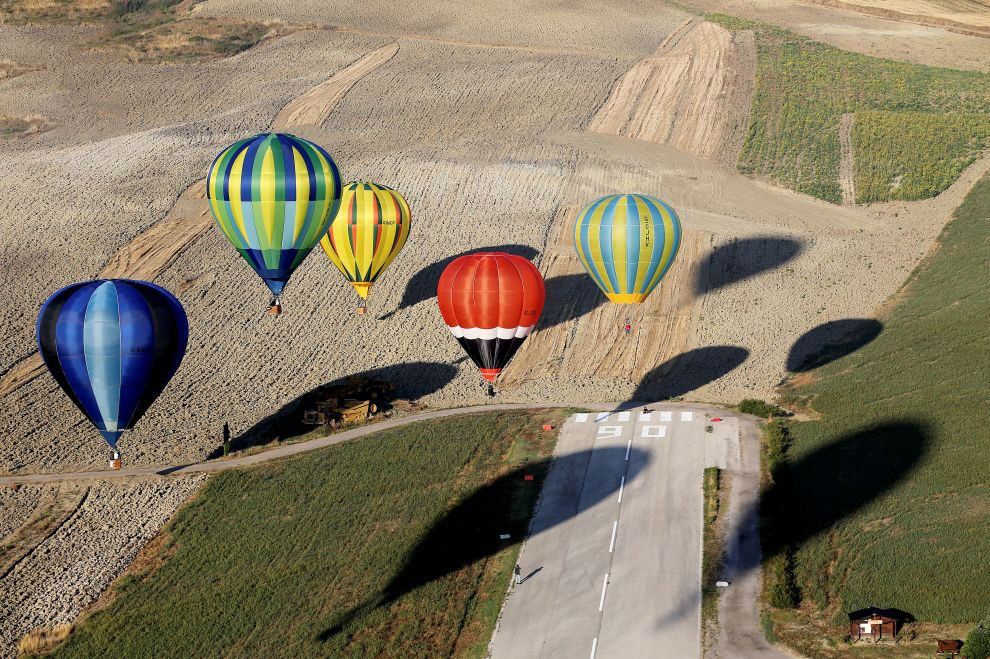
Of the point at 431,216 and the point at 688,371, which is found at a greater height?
the point at 431,216

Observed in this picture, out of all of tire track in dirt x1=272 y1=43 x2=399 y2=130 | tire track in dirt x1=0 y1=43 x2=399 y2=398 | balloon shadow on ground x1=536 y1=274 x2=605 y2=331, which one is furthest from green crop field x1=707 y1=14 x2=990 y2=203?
tire track in dirt x1=0 y1=43 x2=399 y2=398

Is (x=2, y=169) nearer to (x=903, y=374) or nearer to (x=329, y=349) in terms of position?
(x=329, y=349)

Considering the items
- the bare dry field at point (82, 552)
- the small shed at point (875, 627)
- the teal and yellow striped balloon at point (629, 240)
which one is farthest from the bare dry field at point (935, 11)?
the bare dry field at point (82, 552)

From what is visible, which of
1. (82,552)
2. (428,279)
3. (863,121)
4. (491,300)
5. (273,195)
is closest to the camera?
(82,552)

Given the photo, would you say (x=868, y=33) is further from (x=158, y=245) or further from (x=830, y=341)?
(x=158, y=245)

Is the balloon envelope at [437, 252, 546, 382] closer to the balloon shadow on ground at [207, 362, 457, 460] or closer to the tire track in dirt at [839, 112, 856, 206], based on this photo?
the balloon shadow on ground at [207, 362, 457, 460]

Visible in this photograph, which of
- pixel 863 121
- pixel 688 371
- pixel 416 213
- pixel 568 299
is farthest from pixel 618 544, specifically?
pixel 863 121
